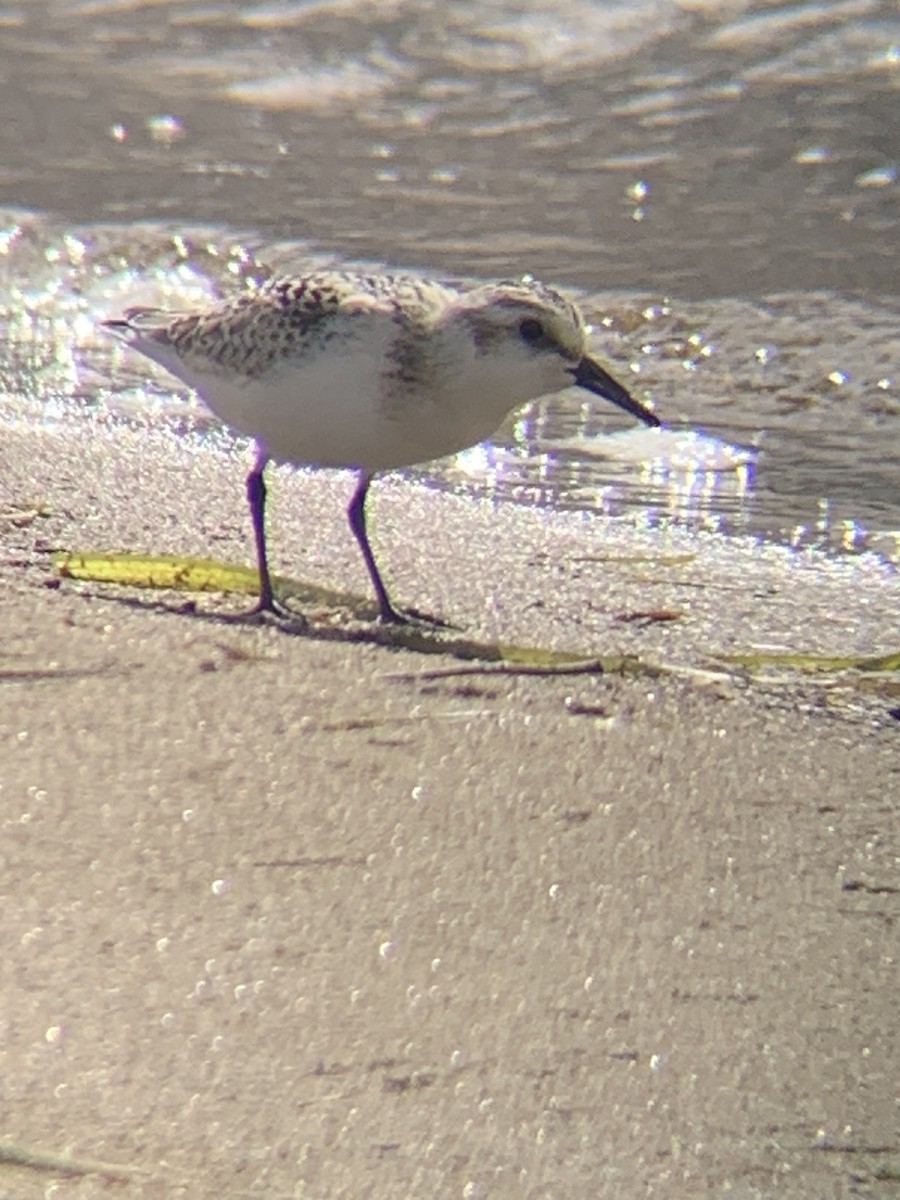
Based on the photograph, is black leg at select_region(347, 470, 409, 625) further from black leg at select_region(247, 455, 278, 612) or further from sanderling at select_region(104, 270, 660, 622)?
black leg at select_region(247, 455, 278, 612)

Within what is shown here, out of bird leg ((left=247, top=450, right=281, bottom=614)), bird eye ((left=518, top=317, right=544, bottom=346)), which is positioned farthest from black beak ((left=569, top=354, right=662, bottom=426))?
bird leg ((left=247, top=450, right=281, bottom=614))

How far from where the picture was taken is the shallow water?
6.61 meters

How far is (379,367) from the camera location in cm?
398

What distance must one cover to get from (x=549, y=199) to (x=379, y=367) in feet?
18.0

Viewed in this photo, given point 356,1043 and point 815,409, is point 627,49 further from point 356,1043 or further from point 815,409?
point 356,1043

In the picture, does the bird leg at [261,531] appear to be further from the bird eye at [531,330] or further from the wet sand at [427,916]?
the bird eye at [531,330]

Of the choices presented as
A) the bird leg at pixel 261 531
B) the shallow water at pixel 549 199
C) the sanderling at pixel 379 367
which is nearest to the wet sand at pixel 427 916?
the bird leg at pixel 261 531

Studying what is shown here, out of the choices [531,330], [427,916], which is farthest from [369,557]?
[427,916]

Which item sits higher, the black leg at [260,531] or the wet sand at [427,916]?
the black leg at [260,531]

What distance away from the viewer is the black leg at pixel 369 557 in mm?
3850

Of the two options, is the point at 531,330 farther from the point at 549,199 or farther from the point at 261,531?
the point at 549,199

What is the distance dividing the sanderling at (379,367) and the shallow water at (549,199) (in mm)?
1448

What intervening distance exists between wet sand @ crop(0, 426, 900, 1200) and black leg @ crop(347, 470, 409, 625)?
0.16m

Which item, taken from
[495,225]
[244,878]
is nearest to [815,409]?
[495,225]
